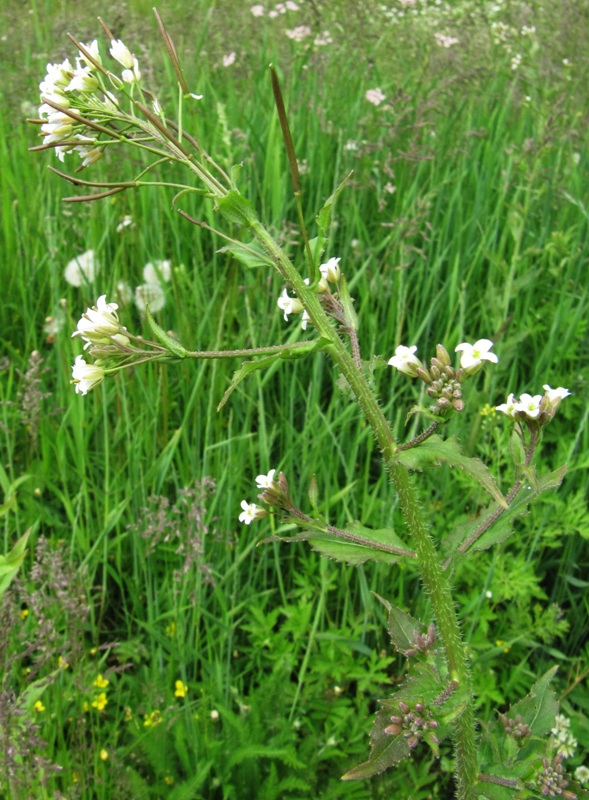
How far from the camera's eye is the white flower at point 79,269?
253cm

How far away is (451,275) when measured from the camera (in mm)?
2539

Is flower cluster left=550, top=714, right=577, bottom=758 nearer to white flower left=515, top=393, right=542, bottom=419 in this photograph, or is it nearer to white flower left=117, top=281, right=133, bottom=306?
white flower left=515, top=393, right=542, bottom=419

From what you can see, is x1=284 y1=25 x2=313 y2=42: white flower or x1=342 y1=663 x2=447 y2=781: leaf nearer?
x1=342 y1=663 x2=447 y2=781: leaf

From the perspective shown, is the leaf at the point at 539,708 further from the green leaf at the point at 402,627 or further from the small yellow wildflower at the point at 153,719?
the small yellow wildflower at the point at 153,719

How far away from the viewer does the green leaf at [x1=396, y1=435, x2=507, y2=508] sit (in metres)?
1.02

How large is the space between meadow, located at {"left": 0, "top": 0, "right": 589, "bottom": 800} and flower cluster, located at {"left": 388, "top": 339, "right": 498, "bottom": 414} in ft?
0.22

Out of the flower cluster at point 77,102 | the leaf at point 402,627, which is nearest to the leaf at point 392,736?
the leaf at point 402,627

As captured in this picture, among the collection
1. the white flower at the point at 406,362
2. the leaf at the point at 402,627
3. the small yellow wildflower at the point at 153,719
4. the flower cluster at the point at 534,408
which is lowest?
the small yellow wildflower at the point at 153,719

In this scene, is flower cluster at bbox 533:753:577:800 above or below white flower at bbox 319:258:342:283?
below

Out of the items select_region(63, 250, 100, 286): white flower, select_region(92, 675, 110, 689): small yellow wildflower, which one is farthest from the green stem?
select_region(63, 250, 100, 286): white flower

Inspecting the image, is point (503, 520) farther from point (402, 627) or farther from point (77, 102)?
point (77, 102)

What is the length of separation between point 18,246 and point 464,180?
5.66 ft

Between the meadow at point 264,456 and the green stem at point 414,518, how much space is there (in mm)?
78

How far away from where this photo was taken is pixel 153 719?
5.35 ft
